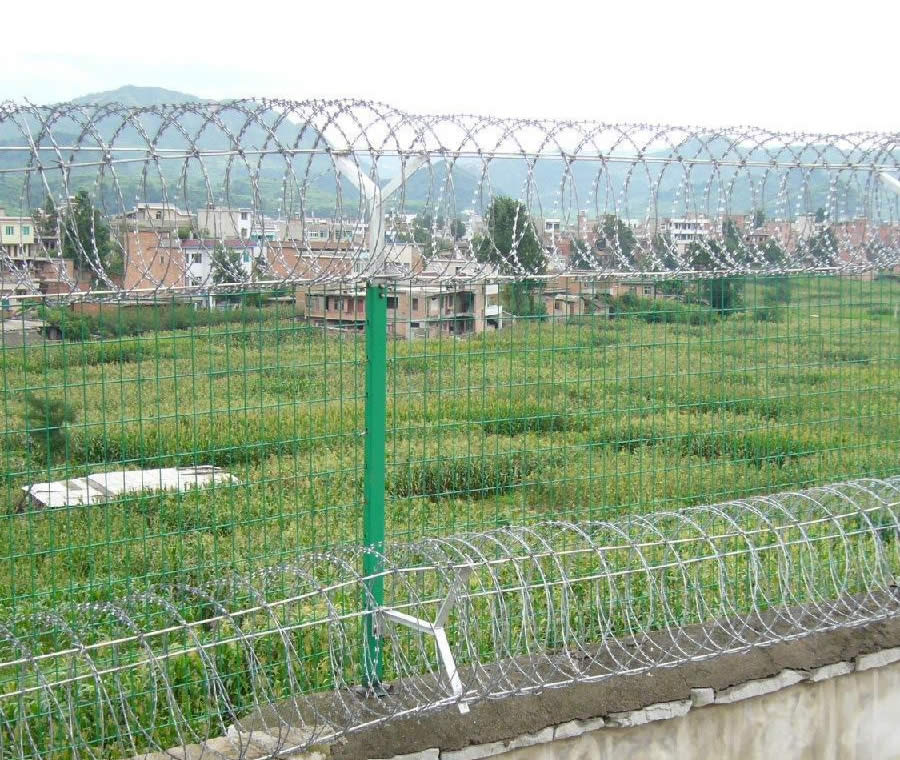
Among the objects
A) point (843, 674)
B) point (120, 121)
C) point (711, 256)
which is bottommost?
point (843, 674)

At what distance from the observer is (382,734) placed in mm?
4508

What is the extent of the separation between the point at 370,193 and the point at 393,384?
0.95 metres

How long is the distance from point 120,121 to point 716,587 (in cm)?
392

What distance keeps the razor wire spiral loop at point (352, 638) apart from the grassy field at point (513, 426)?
0.38 m

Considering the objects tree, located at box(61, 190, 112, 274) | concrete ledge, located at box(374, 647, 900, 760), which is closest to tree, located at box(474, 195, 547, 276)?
tree, located at box(61, 190, 112, 274)

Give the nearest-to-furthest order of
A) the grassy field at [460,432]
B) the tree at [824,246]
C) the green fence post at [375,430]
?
the green fence post at [375,430]
the grassy field at [460,432]
the tree at [824,246]

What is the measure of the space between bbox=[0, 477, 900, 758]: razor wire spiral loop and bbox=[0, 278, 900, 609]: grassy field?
38cm

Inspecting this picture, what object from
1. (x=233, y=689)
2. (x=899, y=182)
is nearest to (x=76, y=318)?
(x=233, y=689)

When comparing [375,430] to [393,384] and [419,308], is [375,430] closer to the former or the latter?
[393,384]

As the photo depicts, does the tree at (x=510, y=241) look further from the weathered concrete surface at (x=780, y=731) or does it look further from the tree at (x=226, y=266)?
the weathered concrete surface at (x=780, y=731)

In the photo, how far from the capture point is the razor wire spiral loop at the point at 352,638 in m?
4.36

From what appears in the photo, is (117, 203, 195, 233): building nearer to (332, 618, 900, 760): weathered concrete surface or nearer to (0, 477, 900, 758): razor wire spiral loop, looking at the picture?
(0, 477, 900, 758): razor wire spiral loop

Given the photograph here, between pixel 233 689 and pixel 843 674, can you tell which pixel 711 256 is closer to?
pixel 843 674

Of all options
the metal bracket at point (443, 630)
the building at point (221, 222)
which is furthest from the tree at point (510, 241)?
the metal bracket at point (443, 630)
